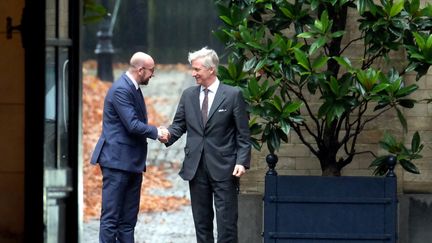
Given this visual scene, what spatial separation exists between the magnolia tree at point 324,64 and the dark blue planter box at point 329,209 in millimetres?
298

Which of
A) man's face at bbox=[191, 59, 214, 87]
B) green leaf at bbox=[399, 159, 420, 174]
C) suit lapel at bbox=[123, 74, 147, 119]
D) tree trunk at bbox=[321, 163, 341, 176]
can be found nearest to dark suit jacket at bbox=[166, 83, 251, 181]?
man's face at bbox=[191, 59, 214, 87]

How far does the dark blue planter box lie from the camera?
10375mm

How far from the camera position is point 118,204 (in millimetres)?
10750

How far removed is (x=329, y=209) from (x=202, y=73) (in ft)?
4.82

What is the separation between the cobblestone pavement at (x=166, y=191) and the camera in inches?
523

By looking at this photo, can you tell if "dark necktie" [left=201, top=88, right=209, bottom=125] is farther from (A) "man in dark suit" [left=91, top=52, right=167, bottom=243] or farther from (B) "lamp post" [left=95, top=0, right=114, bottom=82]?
(B) "lamp post" [left=95, top=0, right=114, bottom=82]

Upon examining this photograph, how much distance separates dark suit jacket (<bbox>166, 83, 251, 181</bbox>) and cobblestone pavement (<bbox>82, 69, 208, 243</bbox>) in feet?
8.86

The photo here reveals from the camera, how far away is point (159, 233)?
13516 mm

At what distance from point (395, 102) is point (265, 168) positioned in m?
1.70

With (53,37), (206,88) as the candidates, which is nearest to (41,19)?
(53,37)

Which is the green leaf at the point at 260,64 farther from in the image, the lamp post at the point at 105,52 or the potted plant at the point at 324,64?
the lamp post at the point at 105,52

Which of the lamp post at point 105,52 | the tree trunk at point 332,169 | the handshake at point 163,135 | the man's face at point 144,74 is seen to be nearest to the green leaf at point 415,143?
the tree trunk at point 332,169

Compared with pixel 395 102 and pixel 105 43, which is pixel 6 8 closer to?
pixel 395 102

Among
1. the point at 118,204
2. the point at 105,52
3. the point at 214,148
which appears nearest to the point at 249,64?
the point at 214,148
